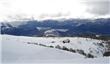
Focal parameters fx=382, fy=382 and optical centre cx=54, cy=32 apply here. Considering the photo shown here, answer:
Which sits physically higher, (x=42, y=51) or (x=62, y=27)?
(x=62, y=27)

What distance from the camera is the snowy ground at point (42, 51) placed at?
4250 millimetres

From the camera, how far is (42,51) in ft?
14.2

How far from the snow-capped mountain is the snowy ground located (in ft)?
0.23

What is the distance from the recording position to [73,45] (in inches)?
172

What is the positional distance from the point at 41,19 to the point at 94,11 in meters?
0.62

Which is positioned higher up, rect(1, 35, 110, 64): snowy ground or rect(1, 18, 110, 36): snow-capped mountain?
rect(1, 18, 110, 36): snow-capped mountain

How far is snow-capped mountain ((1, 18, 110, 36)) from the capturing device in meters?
4.30

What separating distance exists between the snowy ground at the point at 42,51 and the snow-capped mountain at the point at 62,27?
2.7 inches

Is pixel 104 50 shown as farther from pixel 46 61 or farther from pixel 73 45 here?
pixel 46 61

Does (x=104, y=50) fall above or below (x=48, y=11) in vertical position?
below

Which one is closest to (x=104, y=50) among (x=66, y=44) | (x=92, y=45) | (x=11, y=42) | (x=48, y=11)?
(x=92, y=45)

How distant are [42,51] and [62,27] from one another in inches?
14.0

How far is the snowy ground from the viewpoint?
4250 mm

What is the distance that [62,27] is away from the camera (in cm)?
435
